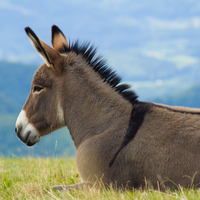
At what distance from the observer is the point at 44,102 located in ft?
15.4

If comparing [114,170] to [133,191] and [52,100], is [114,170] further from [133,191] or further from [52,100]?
[52,100]

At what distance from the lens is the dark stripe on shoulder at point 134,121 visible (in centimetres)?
398

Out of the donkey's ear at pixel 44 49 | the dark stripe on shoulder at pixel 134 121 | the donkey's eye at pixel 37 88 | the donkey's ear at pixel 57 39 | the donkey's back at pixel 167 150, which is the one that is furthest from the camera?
the donkey's ear at pixel 57 39

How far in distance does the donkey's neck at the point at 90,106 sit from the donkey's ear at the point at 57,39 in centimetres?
83

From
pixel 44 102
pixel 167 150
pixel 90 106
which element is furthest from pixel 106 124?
pixel 44 102

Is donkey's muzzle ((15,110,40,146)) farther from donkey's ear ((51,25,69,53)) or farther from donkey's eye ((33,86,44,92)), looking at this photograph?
donkey's ear ((51,25,69,53))

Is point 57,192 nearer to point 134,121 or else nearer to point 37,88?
point 134,121

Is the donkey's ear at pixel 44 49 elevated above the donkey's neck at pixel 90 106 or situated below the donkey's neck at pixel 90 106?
above

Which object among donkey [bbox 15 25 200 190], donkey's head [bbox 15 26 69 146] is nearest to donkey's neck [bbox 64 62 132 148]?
donkey [bbox 15 25 200 190]

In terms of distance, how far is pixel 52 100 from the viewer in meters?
4.64

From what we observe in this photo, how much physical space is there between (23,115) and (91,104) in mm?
1326

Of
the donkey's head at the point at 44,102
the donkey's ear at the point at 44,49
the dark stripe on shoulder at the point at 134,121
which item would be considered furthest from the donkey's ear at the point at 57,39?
the dark stripe on shoulder at the point at 134,121

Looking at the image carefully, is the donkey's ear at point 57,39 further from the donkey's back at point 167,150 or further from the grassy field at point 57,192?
the grassy field at point 57,192

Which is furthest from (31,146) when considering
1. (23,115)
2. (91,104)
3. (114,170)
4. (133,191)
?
(133,191)
